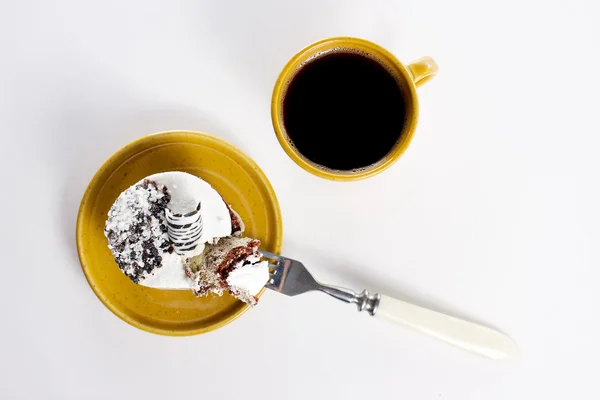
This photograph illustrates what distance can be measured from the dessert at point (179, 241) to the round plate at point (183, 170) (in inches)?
4.1

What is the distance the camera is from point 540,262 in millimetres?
1320

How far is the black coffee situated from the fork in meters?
0.26

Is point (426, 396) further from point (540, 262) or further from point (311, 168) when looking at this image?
point (311, 168)

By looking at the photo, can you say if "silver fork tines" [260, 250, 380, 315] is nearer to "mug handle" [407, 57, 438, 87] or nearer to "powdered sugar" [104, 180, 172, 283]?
"powdered sugar" [104, 180, 172, 283]

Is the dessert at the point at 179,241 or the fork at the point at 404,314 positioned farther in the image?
the fork at the point at 404,314

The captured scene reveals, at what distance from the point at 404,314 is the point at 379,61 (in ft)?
1.84

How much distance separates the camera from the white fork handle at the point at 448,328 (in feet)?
4.00

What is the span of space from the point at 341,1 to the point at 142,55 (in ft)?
1.59

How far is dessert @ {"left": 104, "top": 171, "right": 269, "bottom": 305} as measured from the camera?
1.05 m

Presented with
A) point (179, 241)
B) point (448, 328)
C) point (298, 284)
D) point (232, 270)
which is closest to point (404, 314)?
point (448, 328)

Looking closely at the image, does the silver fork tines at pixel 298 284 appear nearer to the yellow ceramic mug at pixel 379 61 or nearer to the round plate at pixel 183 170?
the round plate at pixel 183 170

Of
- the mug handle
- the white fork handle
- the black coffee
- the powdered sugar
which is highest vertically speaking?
the mug handle

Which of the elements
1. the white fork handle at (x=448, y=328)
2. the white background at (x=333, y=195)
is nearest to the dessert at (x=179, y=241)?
the white background at (x=333, y=195)

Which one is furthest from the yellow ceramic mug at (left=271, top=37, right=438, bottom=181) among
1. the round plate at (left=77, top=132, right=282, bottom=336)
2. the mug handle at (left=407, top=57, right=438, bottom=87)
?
the round plate at (left=77, top=132, right=282, bottom=336)
